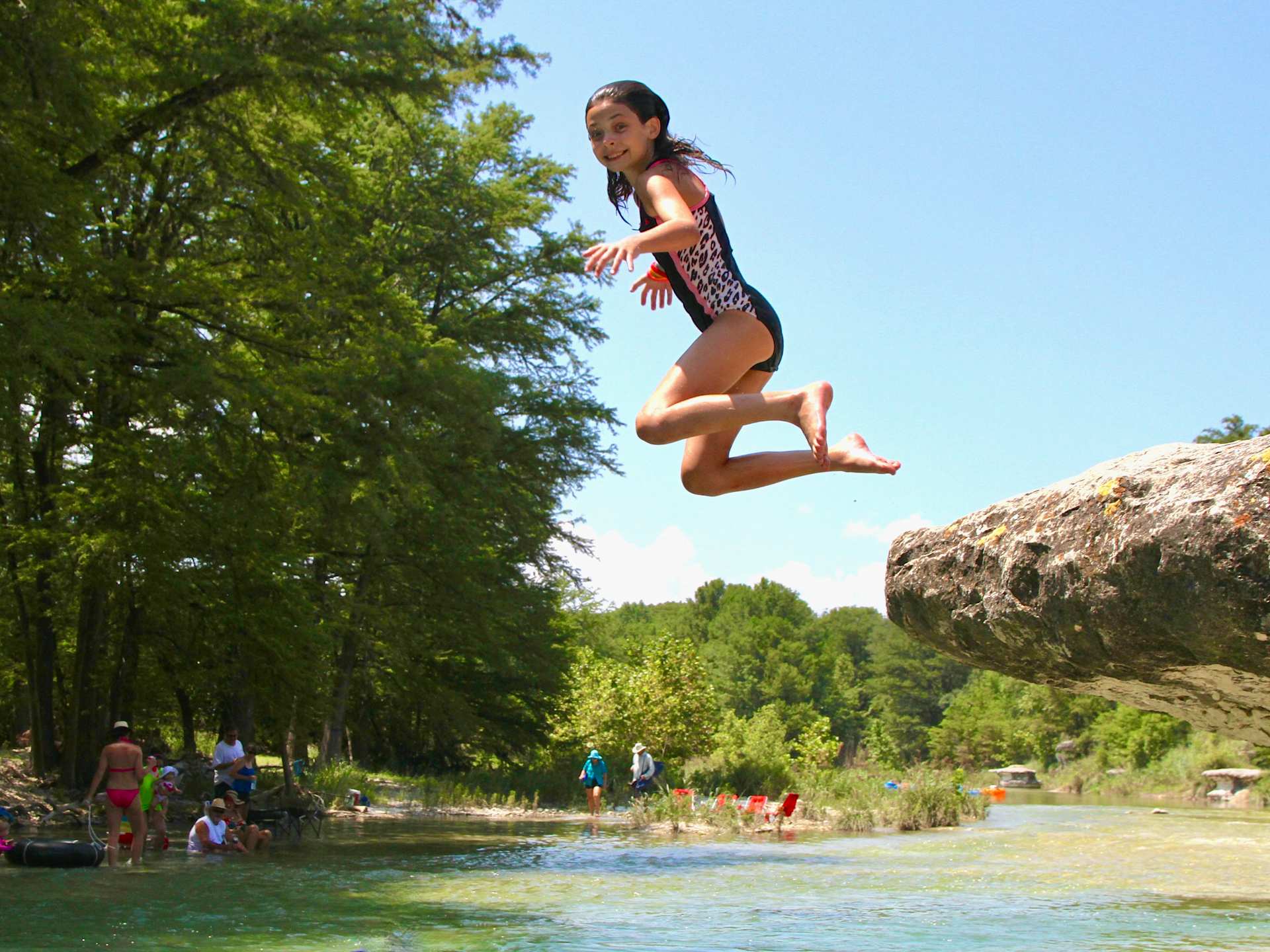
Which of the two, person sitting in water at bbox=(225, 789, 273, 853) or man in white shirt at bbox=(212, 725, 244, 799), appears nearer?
person sitting in water at bbox=(225, 789, 273, 853)

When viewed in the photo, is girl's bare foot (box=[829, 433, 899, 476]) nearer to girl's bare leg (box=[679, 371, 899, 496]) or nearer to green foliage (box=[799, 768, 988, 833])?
girl's bare leg (box=[679, 371, 899, 496])

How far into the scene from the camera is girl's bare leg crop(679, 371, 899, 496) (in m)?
4.16

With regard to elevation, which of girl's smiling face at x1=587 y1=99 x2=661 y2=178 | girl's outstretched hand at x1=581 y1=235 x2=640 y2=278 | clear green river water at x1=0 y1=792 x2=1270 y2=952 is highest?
girl's smiling face at x1=587 y1=99 x2=661 y2=178

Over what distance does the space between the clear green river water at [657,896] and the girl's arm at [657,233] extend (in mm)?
5681

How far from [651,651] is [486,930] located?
2460 cm

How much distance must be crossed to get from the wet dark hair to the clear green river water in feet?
18.5

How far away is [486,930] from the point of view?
9.11 metres

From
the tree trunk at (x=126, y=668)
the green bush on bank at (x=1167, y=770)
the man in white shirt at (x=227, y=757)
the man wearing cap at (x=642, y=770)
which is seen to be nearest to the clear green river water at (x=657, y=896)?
the man in white shirt at (x=227, y=757)

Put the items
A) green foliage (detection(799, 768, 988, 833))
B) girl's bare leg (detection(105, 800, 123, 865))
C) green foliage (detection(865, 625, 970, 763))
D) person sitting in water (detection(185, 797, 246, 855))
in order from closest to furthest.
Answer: girl's bare leg (detection(105, 800, 123, 865))
person sitting in water (detection(185, 797, 246, 855))
green foliage (detection(799, 768, 988, 833))
green foliage (detection(865, 625, 970, 763))

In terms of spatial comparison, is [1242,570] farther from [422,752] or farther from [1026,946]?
[422,752]

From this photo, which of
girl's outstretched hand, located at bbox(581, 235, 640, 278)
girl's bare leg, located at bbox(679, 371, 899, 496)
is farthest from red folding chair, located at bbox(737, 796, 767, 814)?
girl's outstretched hand, located at bbox(581, 235, 640, 278)

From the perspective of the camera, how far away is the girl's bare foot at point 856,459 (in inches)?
152

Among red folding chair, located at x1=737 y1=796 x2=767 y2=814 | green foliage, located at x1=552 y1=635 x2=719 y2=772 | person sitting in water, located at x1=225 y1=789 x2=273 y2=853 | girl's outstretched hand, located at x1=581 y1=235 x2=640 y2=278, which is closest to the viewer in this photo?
girl's outstretched hand, located at x1=581 y1=235 x2=640 y2=278

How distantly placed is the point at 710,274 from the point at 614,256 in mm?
725
